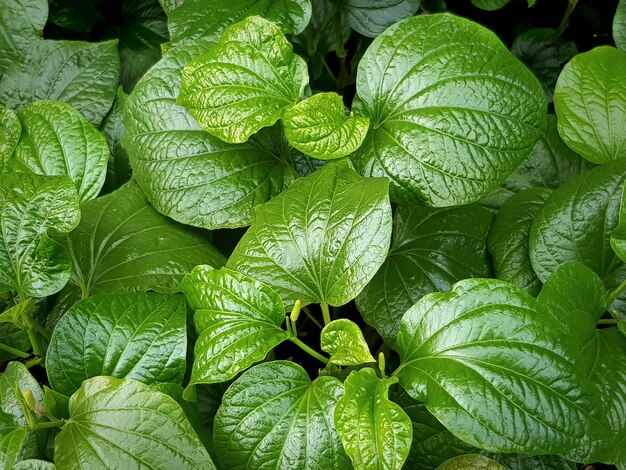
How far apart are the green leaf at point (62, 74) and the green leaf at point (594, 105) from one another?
2.27ft

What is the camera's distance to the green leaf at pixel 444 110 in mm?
810

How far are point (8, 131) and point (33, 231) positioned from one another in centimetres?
23

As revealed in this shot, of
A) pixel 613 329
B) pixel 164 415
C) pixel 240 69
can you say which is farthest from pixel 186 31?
pixel 613 329

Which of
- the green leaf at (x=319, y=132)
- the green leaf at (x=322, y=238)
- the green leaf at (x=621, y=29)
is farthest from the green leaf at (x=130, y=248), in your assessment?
the green leaf at (x=621, y=29)

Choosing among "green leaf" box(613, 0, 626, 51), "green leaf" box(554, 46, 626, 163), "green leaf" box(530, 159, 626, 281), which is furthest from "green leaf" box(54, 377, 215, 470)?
"green leaf" box(613, 0, 626, 51)

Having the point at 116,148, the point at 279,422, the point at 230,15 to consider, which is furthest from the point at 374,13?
the point at 279,422

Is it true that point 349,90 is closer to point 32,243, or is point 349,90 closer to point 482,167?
point 482,167

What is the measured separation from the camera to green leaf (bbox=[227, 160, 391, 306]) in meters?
0.75

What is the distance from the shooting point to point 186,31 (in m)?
0.99

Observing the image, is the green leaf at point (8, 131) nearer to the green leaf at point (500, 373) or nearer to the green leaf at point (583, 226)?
the green leaf at point (500, 373)

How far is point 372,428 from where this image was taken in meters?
0.66

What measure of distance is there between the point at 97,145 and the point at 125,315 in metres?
0.27

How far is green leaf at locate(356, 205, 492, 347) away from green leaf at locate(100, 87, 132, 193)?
432 millimetres

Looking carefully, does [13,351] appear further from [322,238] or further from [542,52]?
[542,52]
